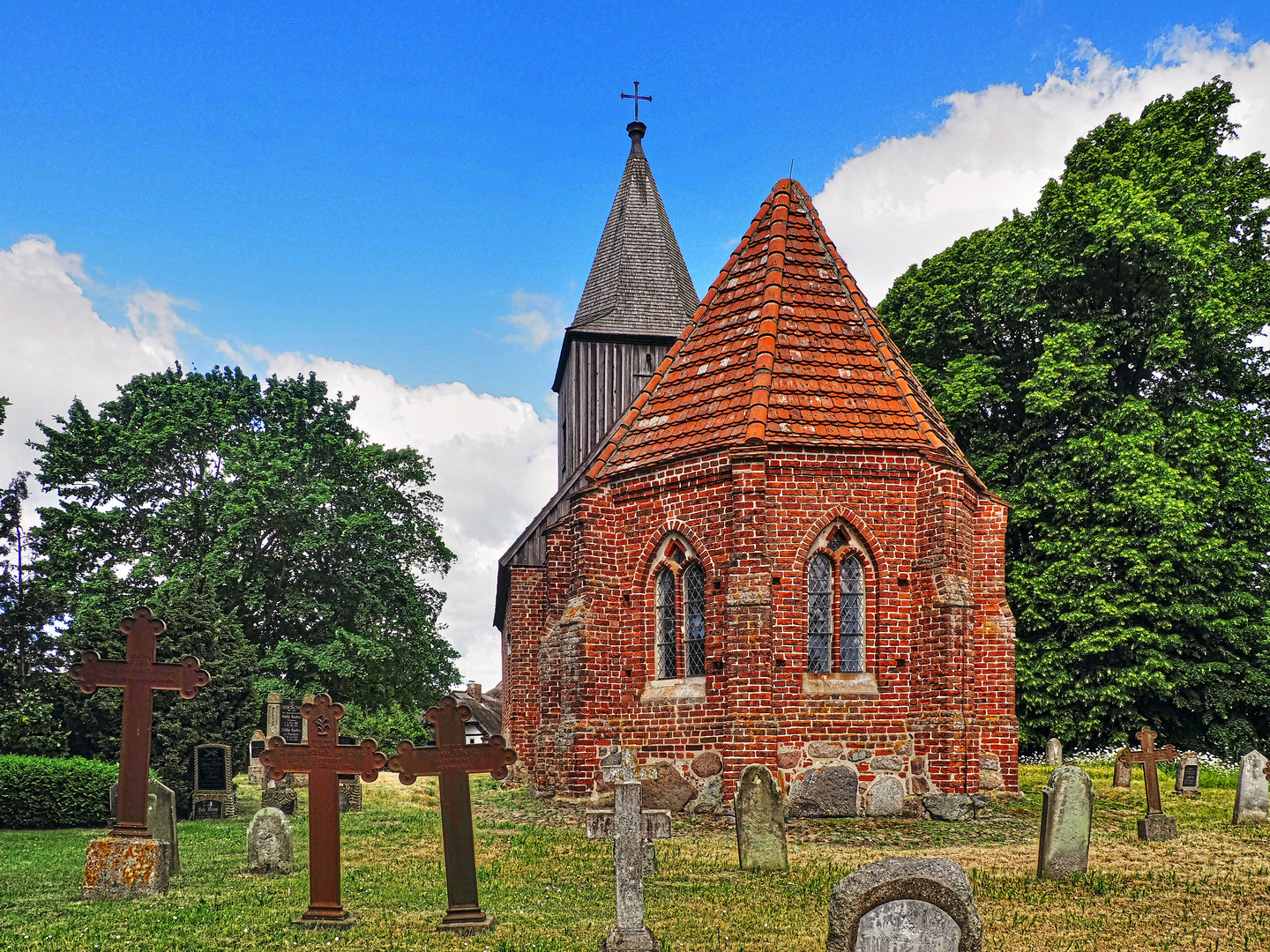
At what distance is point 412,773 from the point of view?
26.8 ft

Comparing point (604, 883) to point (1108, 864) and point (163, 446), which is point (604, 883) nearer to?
point (1108, 864)

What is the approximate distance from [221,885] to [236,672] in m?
9.20

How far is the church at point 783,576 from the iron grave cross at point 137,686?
6614mm

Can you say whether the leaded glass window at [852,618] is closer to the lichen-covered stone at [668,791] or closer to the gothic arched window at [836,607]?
the gothic arched window at [836,607]

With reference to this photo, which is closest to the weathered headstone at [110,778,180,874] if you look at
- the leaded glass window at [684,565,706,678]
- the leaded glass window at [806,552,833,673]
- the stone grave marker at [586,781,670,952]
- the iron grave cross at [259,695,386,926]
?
the iron grave cross at [259,695,386,926]

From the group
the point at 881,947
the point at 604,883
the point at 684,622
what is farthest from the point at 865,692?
the point at 881,947

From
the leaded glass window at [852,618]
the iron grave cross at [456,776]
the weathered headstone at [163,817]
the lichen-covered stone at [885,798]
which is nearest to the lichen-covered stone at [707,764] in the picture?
the lichen-covered stone at [885,798]

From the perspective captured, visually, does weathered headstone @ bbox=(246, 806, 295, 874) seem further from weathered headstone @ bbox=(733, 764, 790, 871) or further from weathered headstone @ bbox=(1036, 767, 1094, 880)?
weathered headstone @ bbox=(1036, 767, 1094, 880)

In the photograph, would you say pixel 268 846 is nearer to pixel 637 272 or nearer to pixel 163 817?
pixel 163 817

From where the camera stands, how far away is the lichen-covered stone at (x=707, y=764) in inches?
567

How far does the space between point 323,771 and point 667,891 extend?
313cm

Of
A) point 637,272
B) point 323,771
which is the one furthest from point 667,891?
point 637,272


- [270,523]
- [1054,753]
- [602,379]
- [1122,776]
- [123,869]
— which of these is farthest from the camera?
[270,523]

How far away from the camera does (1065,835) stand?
991 cm
